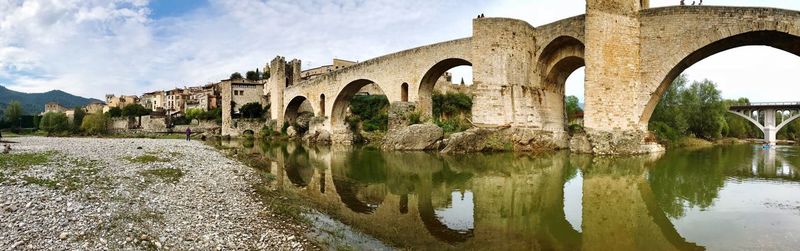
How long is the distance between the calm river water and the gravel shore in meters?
1.62

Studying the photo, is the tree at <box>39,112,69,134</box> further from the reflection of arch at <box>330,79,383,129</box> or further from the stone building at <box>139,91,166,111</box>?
the reflection of arch at <box>330,79,383,129</box>

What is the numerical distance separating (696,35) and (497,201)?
12475 millimetres

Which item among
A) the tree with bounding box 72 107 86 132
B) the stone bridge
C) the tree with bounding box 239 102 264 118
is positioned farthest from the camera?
the tree with bounding box 239 102 264 118

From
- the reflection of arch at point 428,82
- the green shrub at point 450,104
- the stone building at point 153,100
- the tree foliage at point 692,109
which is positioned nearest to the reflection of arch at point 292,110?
the green shrub at point 450,104

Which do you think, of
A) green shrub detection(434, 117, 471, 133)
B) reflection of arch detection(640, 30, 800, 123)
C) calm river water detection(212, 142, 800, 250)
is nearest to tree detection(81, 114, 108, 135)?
green shrub detection(434, 117, 471, 133)

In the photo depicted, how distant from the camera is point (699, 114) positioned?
32469 millimetres

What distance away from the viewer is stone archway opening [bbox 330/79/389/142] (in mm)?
35562

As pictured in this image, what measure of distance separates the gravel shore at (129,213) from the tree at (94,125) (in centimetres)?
4148

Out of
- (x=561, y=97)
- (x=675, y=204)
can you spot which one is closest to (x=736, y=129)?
(x=561, y=97)

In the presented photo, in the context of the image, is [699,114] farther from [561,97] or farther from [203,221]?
[203,221]

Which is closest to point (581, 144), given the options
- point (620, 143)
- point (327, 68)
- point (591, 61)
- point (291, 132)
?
point (620, 143)

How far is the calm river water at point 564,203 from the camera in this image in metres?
6.53

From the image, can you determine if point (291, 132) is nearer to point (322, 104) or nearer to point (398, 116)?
point (322, 104)

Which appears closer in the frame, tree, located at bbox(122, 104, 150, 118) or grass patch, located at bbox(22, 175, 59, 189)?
grass patch, located at bbox(22, 175, 59, 189)
